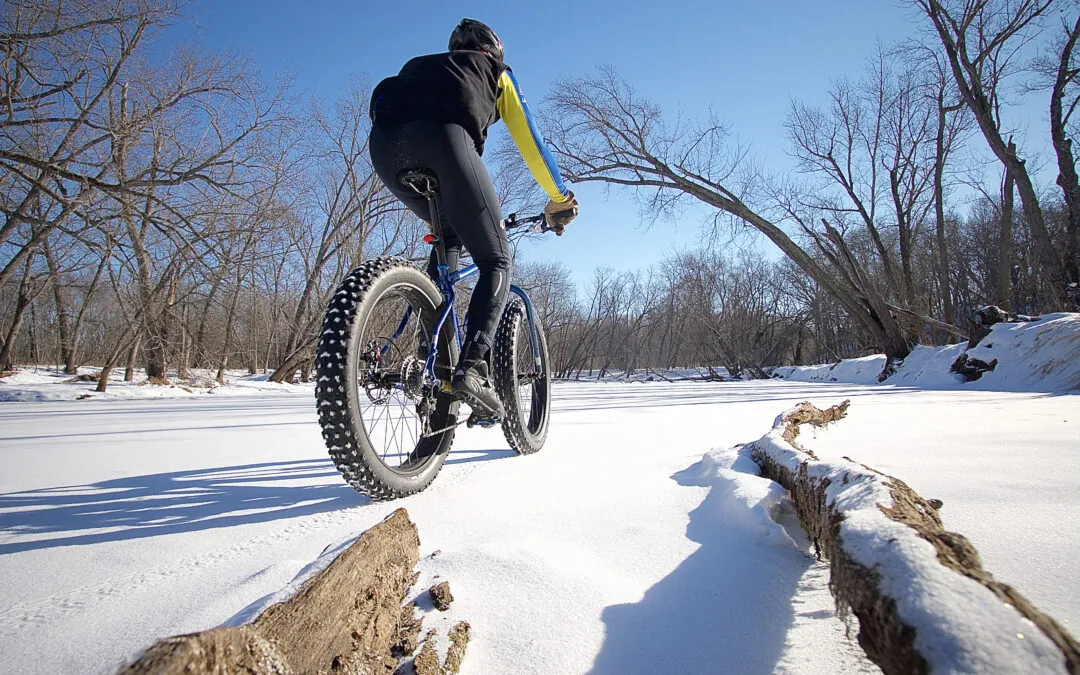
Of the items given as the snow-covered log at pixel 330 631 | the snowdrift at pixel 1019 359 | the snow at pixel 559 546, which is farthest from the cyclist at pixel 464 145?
the snowdrift at pixel 1019 359

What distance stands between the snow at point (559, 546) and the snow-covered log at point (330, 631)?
0.10ft

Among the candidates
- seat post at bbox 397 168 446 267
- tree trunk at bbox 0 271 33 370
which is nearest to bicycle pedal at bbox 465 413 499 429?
seat post at bbox 397 168 446 267

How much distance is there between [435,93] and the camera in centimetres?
137

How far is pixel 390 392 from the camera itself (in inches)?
60.2

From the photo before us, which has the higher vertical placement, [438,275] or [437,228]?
[437,228]

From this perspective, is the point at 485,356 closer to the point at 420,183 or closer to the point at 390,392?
the point at 390,392

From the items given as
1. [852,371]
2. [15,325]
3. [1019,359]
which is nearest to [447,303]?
[1019,359]

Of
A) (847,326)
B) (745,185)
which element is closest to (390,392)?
(745,185)

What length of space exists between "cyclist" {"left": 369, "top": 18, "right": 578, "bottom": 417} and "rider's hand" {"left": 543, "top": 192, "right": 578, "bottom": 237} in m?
0.48

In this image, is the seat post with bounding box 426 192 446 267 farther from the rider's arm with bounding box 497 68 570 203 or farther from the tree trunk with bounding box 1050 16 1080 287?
the tree trunk with bounding box 1050 16 1080 287

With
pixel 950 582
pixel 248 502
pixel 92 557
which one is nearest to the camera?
pixel 950 582

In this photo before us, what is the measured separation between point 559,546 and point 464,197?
1.03 meters

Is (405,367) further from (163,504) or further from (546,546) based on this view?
(546,546)

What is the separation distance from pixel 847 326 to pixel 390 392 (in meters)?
30.9
